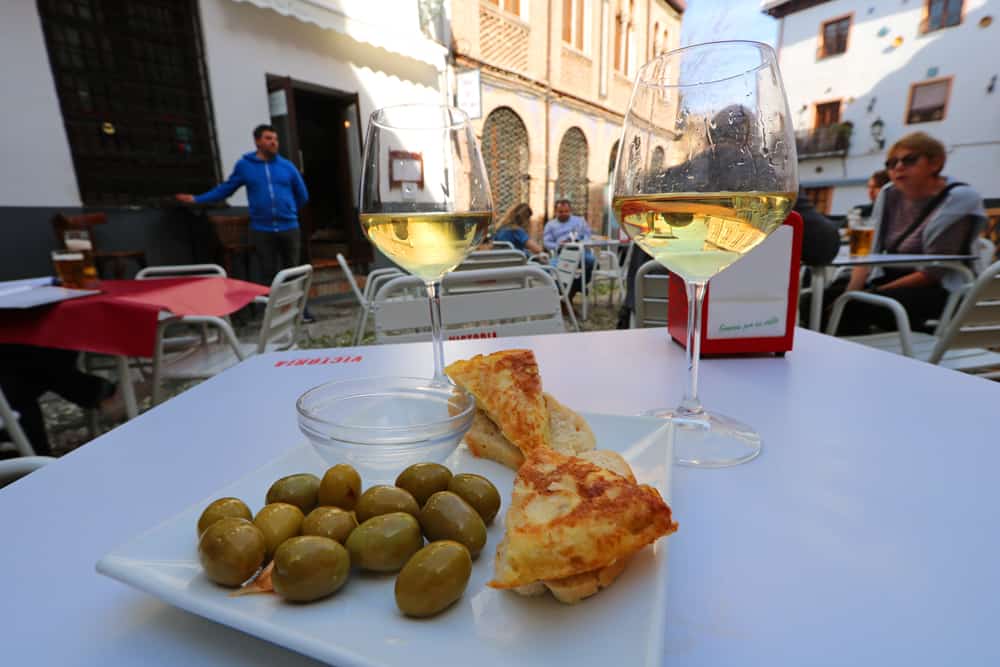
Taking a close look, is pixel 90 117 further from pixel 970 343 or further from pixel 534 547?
pixel 970 343

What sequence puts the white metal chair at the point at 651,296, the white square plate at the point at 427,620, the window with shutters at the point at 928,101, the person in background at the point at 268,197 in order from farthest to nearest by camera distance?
the window with shutters at the point at 928,101 < the person in background at the point at 268,197 < the white metal chair at the point at 651,296 < the white square plate at the point at 427,620

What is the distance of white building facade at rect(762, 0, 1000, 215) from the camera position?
13.3 meters

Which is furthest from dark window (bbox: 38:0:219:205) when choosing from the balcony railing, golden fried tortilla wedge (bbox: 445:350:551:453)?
the balcony railing

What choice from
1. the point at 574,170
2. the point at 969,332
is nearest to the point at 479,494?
the point at 969,332

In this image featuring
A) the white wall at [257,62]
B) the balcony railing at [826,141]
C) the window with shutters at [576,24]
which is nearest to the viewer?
the white wall at [257,62]

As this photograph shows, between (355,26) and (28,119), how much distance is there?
2.95 m

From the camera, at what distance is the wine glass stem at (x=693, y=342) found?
57 cm

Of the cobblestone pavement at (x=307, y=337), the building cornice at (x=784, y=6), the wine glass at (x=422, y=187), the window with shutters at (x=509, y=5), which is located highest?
the building cornice at (x=784, y=6)

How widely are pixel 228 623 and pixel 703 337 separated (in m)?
0.82

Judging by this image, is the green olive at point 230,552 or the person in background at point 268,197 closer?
the green olive at point 230,552

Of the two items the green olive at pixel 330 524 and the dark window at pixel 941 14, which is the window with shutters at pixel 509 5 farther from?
the dark window at pixel 941 14

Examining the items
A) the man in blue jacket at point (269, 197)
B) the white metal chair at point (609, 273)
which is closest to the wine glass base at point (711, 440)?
the man in blue jacket at point (269, 197)

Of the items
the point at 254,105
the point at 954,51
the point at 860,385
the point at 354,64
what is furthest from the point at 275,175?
the point at 954,51

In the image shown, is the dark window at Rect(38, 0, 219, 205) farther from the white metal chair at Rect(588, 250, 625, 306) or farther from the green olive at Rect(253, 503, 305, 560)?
the green olive at Rect(253, 503, 305, 560)
